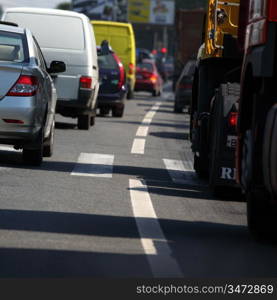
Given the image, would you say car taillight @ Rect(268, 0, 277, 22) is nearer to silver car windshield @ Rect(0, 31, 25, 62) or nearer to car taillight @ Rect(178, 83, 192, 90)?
silver car windshield @ Rect(0, 31, 25, 62)

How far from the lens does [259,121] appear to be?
933 cm

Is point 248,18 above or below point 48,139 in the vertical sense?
above

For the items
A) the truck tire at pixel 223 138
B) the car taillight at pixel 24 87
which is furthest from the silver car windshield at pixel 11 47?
the truck tire at pixel 223 138

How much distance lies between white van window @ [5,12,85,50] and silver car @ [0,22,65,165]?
7199mm

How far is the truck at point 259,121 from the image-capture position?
8.95 meters

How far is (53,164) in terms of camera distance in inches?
624

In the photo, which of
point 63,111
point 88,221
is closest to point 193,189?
point 88,221

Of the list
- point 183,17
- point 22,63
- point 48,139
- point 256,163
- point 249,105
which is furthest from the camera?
point 183,17

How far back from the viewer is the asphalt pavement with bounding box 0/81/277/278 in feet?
A: 26.8

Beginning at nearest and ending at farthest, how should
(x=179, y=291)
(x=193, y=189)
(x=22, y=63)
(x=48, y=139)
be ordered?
1. (x=179, y=291)
2. (x=193, y=189)
3. (x=22, y=63)
4. (x=48, y=139)

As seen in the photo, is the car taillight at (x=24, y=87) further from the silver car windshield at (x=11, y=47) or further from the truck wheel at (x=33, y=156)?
the truck wheel at (x=33, y=156)

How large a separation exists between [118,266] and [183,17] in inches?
2018

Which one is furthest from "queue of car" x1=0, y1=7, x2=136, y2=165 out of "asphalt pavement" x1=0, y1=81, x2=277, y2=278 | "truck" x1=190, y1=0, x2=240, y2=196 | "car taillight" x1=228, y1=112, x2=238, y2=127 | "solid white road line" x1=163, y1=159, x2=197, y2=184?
"car taillight" x1=228, y1=112, x2=238, y2=127

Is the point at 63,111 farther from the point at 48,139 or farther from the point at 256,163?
the point at 256,163
